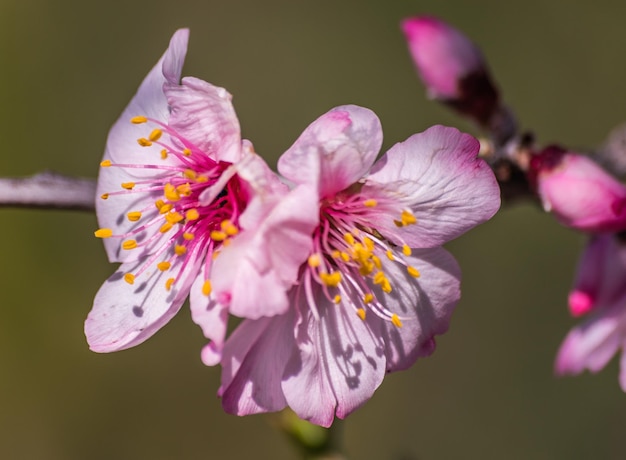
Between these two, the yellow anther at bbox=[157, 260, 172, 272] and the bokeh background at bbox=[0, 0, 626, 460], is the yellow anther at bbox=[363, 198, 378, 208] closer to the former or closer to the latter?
the yellow anther at bbox=[157, 260, 172, 272]

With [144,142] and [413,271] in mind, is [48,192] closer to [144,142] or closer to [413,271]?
[144,142]

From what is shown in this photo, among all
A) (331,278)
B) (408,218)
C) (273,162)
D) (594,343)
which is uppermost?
(408,218)

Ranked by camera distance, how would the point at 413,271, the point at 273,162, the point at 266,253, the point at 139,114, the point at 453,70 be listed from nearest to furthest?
the point at 266,253
the point at 413,271
the point at 139,114
the point at 453,70
the point at 273,162

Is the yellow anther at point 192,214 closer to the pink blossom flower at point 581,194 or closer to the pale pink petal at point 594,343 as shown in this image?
the pink blossom flower at point 581,194

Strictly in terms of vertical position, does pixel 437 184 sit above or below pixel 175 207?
above

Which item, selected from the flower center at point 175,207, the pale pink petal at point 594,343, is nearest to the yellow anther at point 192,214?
the flower center at point 175,207

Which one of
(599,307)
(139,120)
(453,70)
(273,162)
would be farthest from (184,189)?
(273,162)

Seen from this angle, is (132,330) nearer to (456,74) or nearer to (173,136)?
(173,136)
